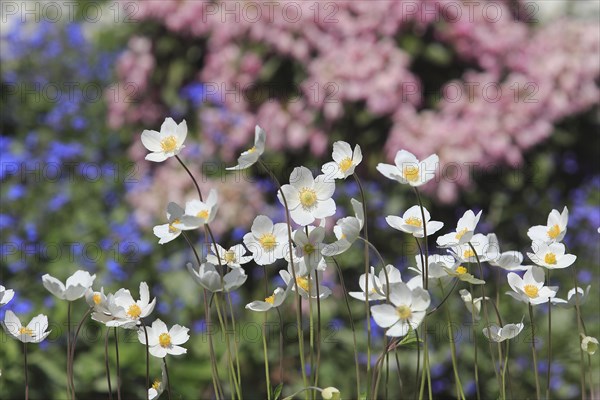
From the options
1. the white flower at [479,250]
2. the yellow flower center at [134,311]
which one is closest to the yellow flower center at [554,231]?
the white flower at [479,250]

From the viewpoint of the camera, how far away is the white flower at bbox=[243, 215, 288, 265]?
1.32 m

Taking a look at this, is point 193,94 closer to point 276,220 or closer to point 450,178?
point 276,220

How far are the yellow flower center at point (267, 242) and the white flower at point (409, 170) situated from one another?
0.21 meters

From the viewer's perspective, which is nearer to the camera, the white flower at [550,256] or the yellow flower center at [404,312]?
the yellow flower center at [404,312]

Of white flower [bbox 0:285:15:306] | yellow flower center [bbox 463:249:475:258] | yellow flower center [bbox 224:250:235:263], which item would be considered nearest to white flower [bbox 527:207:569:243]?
yellow flower center [bbox 463:249:475:258]

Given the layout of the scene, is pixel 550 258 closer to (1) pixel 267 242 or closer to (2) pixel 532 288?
(2) pixel 532 288

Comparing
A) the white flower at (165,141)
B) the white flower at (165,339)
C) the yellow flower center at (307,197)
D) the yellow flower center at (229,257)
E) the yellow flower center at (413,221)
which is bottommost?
the white flower at (165,339)

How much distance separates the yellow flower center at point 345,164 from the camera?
1.30 meters

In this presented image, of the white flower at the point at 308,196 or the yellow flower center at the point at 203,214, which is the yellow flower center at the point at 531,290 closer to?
the white flower at the point at 308,196

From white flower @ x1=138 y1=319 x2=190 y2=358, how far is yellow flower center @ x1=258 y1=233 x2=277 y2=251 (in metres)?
0.19

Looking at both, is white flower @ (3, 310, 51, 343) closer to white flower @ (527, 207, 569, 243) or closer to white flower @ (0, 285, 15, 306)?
white flower @ (0, 285, 15, 306)

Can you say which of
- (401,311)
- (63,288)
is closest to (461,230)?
(401,311)

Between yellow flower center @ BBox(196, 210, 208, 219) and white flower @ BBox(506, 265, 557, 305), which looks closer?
yellow flower center @ BBox(196, 210, 208, 219)

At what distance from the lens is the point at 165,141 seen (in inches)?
53.4
